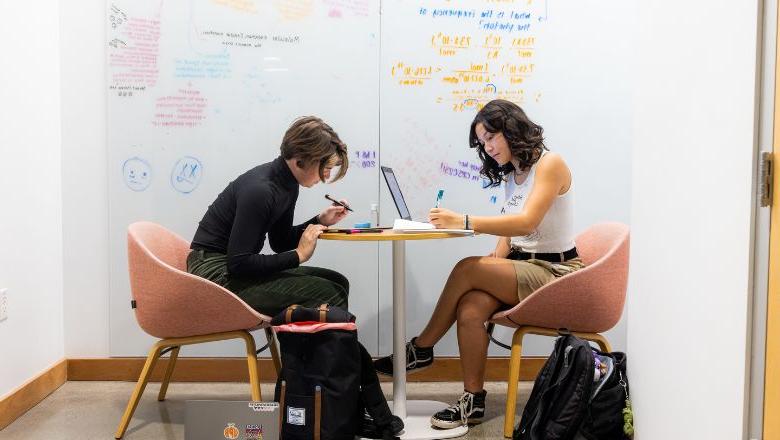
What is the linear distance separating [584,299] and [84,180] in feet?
7.42

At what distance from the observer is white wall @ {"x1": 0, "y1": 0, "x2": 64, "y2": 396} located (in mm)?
2898

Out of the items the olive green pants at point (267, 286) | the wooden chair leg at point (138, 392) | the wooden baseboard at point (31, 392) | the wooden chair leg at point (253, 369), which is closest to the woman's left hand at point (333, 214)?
the olive green pants at point (267, 286)

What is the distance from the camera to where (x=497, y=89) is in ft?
11.3

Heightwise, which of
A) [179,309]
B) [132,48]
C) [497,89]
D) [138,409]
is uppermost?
[132,48]

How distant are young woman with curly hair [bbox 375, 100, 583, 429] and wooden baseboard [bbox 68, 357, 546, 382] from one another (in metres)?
0.55

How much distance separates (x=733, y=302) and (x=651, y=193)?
2.32 feet

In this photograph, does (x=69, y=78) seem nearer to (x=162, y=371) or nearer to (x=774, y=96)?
(x=162, y=371)

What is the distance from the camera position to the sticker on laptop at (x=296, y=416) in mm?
2510

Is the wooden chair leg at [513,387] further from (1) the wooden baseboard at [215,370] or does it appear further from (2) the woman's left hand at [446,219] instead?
(1) the wooden baseboard at [215,370]

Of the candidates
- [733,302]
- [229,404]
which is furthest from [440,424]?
[733,302]

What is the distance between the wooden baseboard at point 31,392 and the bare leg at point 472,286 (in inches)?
61.5

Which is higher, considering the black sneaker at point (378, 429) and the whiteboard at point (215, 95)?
the whiteboard at point (215, 95)

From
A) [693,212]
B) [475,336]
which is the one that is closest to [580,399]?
[475,336]

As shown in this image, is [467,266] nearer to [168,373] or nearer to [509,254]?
[509,254]
